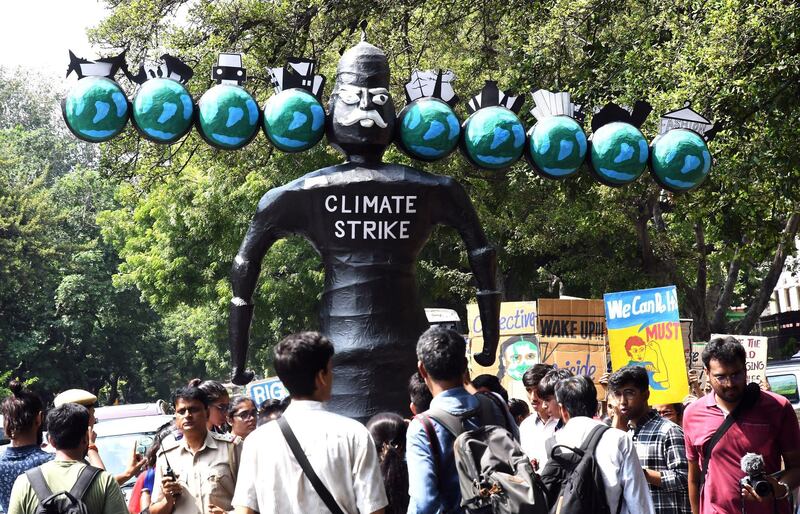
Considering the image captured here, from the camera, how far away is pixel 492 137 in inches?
307

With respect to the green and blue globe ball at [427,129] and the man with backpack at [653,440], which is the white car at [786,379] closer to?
the green and blue globe ball at [427,129]

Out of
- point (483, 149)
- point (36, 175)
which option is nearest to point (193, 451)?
point (483, 149)

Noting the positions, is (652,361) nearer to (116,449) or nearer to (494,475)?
(116,449)

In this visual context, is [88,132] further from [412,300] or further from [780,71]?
[780,71]

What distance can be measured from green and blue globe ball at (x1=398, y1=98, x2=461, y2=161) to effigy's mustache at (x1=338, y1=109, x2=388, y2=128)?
0.26 metres

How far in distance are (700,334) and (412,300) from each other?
13502 mm

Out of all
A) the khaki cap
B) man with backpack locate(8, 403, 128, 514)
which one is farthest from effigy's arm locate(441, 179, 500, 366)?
man with backpack locate(8, 403, 128, 514)

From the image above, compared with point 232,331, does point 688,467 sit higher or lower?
lower

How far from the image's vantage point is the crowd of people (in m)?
3.79

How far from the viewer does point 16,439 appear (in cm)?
498

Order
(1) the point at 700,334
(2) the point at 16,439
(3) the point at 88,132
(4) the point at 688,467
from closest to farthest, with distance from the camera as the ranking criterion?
(2) the point at 16,439
(4) the point at 688,467
(3) the point at 88,132
(1) the point at 700,334

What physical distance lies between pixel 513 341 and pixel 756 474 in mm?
6759

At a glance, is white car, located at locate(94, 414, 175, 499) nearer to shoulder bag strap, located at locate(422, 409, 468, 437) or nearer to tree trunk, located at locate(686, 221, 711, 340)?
shoulder bag strap, located at locate(422, 409, 468, 437)

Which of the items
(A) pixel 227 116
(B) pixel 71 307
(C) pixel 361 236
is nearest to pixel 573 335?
(C) pixel 361 236
